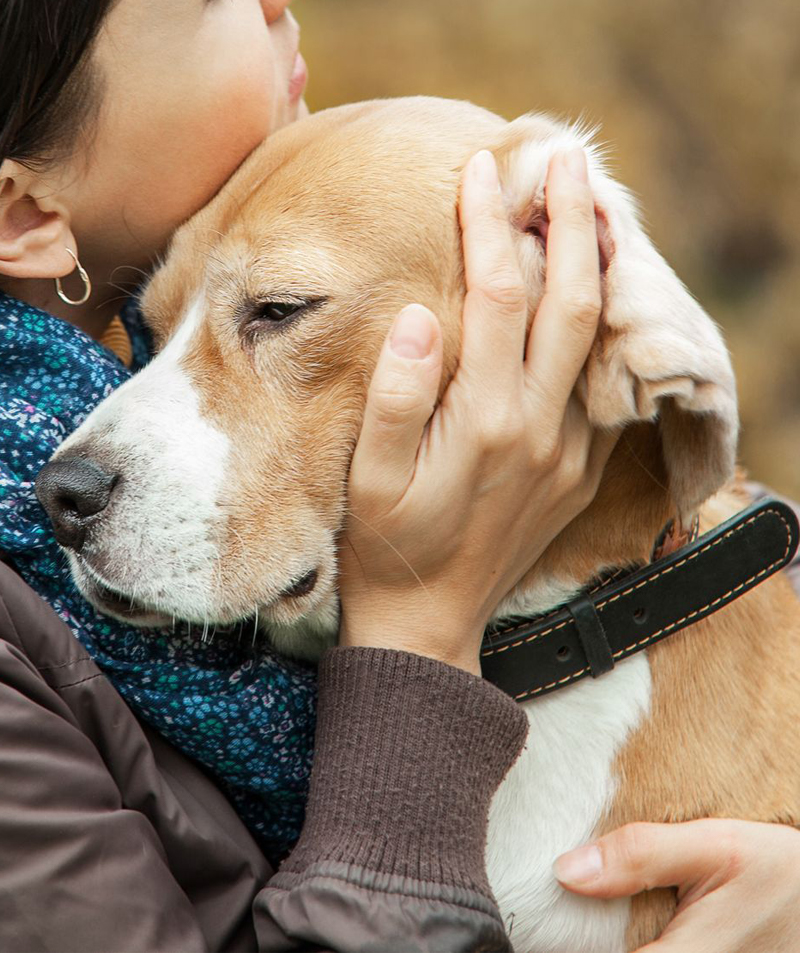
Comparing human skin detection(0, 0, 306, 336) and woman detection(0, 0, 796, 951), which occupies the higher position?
human skin detection(0, 0, 306, 336)

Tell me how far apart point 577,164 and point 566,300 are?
0.24 meters

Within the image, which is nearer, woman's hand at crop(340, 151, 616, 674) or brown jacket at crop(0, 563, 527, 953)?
brown jacket at crop(0, 563, 527, 953)

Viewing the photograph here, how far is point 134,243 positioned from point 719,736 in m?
1.26

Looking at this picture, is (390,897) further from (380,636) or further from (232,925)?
(380,636)

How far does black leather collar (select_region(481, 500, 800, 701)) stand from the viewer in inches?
65.5

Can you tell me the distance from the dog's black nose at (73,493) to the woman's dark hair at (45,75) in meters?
0.48

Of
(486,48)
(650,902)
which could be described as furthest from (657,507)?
(486,48)

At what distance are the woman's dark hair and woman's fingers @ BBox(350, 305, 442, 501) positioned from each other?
58cm

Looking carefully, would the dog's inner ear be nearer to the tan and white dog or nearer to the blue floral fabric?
the tan and white dog

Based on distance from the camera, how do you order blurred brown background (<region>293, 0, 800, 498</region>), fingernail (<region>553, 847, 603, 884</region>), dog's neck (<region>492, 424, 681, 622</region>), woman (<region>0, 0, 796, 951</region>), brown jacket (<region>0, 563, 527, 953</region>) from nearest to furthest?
1. brown jacket (<region>0, 563, 527, 953</region>)
2. woman (<region>0, 0, 796, 951</region>)
3. fingernail (<region>553, 847, 603, 884</region>)
4. dog's neck (<region>492, 424, 681, 622</region>)
5. blurred brown background (<region>293, 0, 800, 498</region>)

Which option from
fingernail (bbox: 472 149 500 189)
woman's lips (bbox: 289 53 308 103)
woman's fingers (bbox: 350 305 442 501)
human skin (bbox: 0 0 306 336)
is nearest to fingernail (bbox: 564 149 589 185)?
fingernail (bbox: 472 149 500 189)

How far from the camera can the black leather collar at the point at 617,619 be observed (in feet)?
5.46

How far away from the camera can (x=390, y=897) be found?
1.29 metres

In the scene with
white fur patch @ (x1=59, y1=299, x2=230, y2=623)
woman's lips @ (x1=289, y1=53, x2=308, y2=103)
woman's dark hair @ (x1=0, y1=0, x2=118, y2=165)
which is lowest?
white fur patch @ (x1=59, y1=299, x2=230, y2=623)
